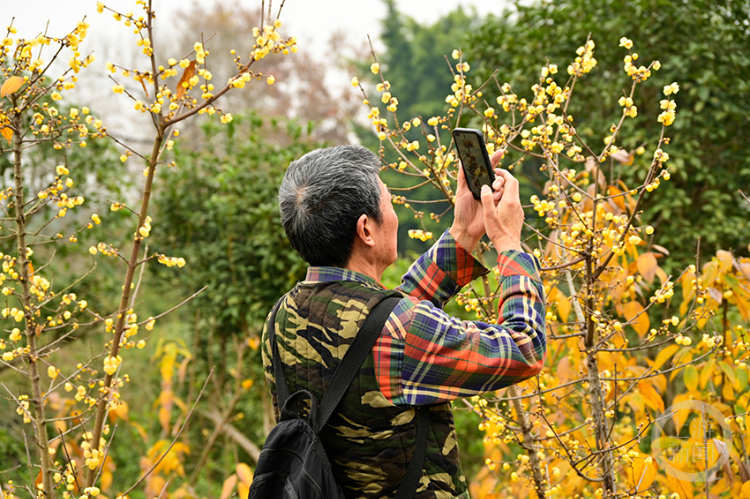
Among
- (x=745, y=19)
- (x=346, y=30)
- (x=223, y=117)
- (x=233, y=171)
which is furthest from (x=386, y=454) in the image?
(x=346, y=30)

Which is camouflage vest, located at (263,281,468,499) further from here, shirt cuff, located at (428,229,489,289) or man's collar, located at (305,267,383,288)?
shirt cuff, located at (428,229,489,289)

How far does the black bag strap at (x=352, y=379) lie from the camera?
1.16 meters

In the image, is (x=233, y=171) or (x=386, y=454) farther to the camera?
(x=233, y=171)

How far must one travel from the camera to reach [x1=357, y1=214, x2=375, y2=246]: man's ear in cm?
126

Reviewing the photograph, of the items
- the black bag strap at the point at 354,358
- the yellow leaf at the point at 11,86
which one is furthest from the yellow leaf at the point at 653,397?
the yellow leaf at the point at 11,86

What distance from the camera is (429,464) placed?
121 cm

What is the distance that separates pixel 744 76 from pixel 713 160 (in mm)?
556

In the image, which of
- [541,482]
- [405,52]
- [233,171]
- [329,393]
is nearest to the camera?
[329,393]

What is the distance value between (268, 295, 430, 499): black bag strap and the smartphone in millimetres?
365

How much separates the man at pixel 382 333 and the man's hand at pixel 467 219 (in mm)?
155

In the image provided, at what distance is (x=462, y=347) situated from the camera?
1.12 m

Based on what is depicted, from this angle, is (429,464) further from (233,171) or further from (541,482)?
(233,171)

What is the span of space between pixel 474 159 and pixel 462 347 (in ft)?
1.52

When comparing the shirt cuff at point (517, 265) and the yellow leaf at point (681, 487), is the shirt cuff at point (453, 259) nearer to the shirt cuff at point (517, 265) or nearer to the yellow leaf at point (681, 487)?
the shirt cuff at point (517, 265)
